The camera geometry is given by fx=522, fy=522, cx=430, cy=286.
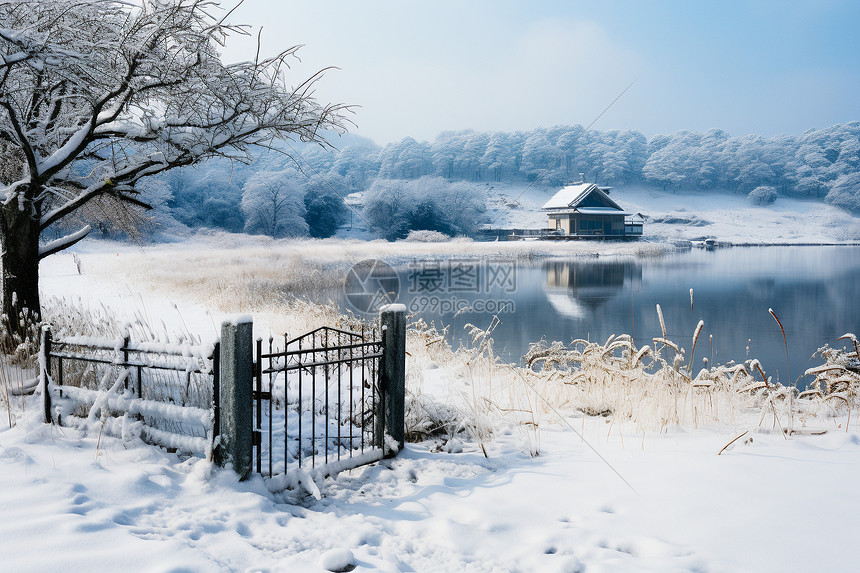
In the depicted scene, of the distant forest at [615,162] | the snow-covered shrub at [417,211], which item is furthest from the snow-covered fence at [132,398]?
the distant forest at [615,162]

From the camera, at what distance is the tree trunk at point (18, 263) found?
655cm

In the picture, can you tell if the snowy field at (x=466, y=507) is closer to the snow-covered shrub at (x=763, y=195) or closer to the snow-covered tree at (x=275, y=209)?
the snow-covered tree at (x=275, y=209)

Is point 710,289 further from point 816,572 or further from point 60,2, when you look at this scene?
point 60,2

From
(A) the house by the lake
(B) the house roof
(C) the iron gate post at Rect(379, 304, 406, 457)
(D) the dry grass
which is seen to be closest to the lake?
(D) the dry grass

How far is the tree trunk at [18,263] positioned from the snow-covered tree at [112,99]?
1cm

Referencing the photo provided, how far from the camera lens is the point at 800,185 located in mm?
97688

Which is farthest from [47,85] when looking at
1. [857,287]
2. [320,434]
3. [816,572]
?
[857,287]

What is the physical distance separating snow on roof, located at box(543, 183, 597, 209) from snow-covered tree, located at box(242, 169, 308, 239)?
28052mm

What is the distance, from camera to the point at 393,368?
499 centimetres

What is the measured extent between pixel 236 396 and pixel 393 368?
1489 millimetres

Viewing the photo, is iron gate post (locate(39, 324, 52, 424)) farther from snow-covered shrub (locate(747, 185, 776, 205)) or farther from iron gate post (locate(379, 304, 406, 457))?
snow-covered shrub (locate(747, 185, 776, 205))

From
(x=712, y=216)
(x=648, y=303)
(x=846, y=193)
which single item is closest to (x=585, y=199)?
(x=648, y=303)

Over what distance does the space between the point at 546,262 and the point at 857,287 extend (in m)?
18.7

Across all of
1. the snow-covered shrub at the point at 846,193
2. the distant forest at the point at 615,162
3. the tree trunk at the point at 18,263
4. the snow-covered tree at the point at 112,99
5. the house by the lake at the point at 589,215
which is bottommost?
the tree trunk at the point at 18,263
